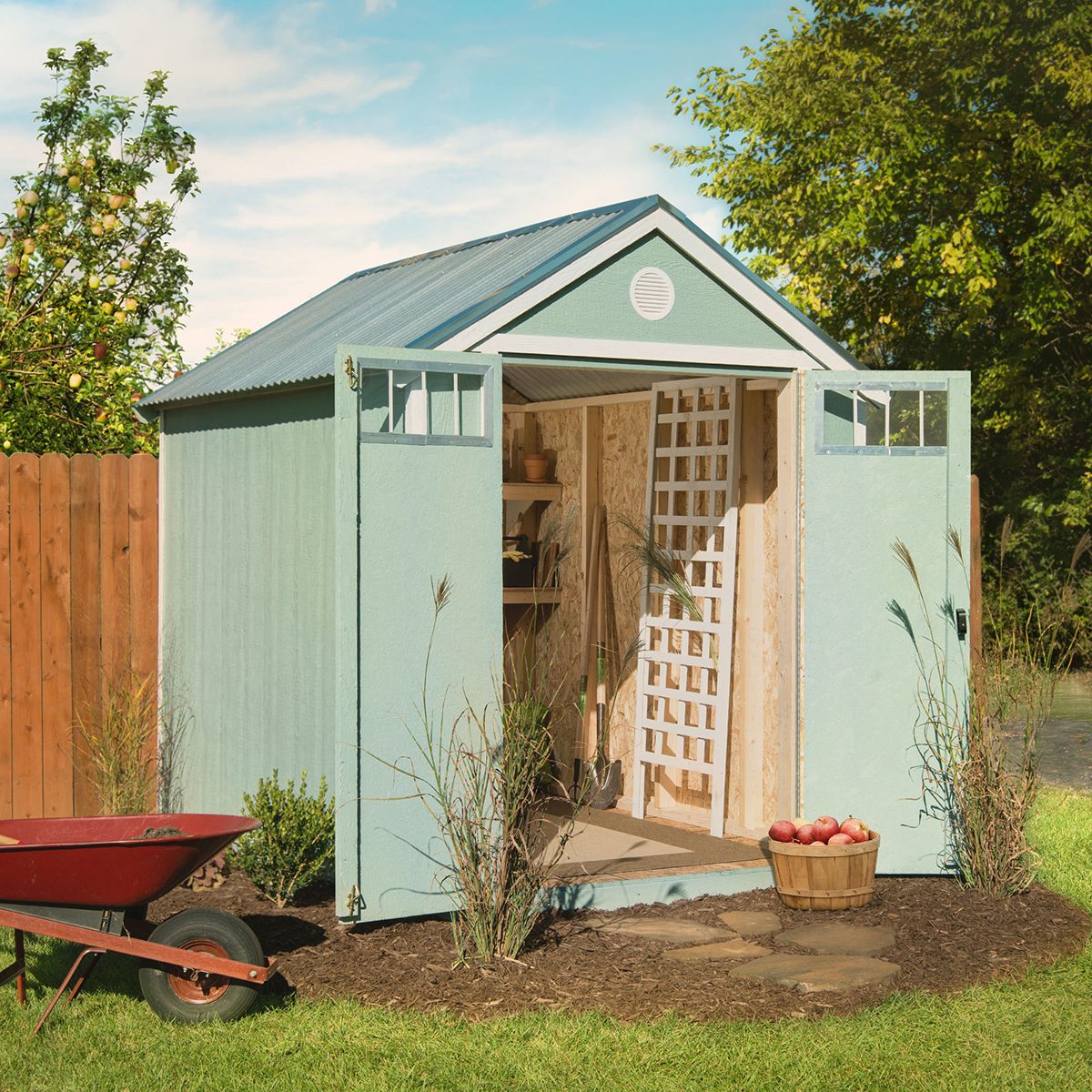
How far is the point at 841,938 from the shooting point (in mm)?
5879

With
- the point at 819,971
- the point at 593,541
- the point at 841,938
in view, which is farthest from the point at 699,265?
the point at 819,971

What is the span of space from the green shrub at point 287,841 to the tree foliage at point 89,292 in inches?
156

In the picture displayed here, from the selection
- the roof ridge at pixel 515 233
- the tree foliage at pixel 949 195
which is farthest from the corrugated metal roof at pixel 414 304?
the tree foliage at pixel 949 195

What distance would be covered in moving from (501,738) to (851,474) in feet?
7.21

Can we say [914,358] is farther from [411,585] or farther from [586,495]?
[411,585]

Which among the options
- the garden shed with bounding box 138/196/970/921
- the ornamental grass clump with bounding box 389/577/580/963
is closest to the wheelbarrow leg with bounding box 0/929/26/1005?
the garden shed with bounding box 138/196/970/921

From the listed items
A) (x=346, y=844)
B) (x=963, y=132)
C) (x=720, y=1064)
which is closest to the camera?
(x=720, y=1064)

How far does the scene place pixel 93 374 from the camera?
9484mm

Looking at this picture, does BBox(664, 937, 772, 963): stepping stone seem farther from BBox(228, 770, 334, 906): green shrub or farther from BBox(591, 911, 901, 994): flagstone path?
BBox(228, 770, 334, 906): green shrub

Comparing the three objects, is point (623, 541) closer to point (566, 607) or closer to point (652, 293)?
point (566, 607)

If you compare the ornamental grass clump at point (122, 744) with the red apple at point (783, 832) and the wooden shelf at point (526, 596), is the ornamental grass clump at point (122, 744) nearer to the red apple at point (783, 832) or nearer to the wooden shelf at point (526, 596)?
the wooden shelf at point (526, 596)

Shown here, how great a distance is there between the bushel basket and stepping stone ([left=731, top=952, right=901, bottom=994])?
649 millimetres

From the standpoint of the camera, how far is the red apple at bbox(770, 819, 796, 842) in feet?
20.9

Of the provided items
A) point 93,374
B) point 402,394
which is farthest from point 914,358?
point 402,394
